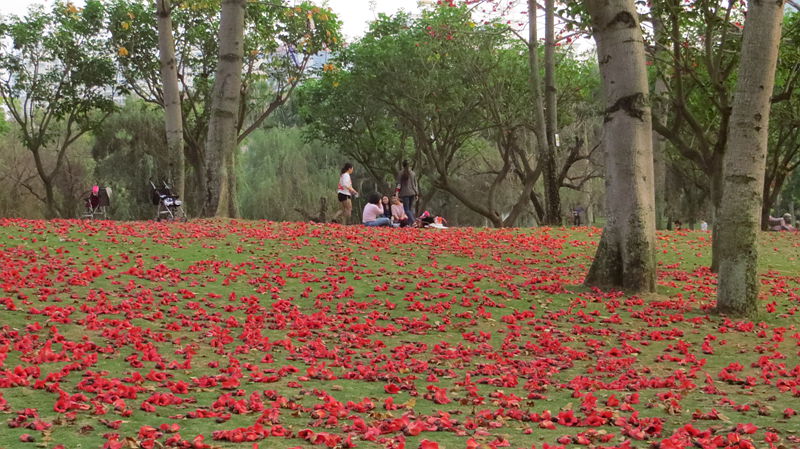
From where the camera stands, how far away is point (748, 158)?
10.5 m

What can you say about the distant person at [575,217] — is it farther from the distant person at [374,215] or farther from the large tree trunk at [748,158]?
the large tree trunk at [748,158]

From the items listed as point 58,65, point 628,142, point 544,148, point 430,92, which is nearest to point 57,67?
point 58,65

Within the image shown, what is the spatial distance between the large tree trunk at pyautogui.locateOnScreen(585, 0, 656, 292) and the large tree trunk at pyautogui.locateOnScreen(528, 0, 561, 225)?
11881 mm

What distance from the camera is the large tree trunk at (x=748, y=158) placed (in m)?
10.4

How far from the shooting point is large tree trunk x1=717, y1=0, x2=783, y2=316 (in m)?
10.4

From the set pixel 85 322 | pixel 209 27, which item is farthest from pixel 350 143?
pixel 85 322

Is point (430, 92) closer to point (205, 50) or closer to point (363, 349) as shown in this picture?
point (205, 50)

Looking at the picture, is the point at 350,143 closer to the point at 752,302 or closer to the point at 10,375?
the point at 752,302

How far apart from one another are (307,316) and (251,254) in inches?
178

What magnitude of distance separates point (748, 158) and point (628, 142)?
196 centimetres

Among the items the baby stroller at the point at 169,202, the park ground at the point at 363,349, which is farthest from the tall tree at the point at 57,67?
the park ground at the point at 363,349

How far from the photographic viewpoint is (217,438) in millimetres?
5266

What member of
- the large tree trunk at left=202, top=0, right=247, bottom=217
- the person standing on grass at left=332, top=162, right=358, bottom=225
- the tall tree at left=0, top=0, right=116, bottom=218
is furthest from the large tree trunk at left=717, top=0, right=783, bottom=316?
the tall tree at left=0, top=0, right=116, bottom=218

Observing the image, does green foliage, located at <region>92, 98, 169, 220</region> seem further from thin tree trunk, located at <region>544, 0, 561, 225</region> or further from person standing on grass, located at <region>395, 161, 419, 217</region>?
thin tree trunk, located at <region>544, 0, 561, 225</region>
